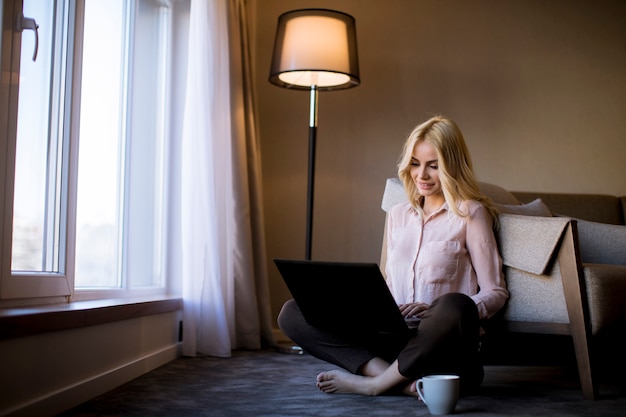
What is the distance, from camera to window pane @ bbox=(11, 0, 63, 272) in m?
1.99

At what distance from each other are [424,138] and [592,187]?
1891mm

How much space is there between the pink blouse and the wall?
1.61 m

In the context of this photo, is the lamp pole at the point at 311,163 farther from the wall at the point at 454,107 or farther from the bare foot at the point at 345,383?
the bare foot at the point at 345,383

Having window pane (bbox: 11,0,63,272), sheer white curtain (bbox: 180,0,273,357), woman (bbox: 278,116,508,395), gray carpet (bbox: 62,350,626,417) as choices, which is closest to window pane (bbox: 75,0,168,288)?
sheer white curtain (bbox: 180,0,273,357)

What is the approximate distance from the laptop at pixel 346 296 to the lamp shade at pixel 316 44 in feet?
4.85

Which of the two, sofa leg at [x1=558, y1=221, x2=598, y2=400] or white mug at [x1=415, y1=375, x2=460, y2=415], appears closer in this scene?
white mug at [x1=415, y1=375, x2=460, y2=415]

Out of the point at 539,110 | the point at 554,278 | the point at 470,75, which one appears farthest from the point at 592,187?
the point at 554,278

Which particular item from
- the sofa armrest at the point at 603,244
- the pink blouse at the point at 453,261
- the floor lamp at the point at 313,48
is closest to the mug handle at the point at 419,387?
the pink blouse at the point at 453,261

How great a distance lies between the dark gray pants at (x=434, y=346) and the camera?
192 cm

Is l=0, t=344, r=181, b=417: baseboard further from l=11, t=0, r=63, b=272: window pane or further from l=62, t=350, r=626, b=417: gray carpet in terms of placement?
l=11, t=0, r=63, b=272: window pane

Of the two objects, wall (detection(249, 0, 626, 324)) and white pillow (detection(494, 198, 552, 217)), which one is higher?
wall (detection(249, 0, 626, 324))

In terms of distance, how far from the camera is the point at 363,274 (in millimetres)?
1803

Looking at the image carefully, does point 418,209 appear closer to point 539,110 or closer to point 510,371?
Answer: point 510,371

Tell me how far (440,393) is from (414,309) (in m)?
0.29
